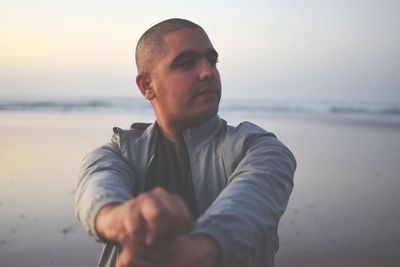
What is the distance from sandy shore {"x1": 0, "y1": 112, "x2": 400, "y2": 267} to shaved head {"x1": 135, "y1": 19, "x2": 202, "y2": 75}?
340 centimetres

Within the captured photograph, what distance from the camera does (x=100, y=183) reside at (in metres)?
1.50

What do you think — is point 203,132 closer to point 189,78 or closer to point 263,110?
point 189,78

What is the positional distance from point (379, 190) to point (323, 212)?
1.94m

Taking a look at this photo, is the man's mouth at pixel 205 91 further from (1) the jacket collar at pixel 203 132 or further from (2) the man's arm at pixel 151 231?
(2) the man's arm at pixel 151 231

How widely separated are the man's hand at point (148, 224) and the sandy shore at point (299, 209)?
425cm

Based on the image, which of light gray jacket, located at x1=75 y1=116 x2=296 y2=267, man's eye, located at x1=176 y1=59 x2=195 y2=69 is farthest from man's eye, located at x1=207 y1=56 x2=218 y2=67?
light gray jacket, located at x1=75 y1=116 x2=296 y2=267

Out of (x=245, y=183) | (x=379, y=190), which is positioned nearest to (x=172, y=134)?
(x=245, y=183)

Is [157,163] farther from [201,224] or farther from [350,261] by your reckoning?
[350,261]

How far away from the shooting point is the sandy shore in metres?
5.43

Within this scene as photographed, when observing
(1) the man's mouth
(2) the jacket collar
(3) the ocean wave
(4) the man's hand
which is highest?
(1) the man's mouth

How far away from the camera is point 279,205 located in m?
1.51

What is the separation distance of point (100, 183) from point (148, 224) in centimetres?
49

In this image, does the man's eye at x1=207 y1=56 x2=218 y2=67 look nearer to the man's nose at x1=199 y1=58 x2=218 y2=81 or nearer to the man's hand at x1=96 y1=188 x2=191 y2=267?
the man's nose at x1=199 y1=58 x2=218 y2=81

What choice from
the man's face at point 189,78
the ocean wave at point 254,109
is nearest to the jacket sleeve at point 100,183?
the man's face at point 189,78
